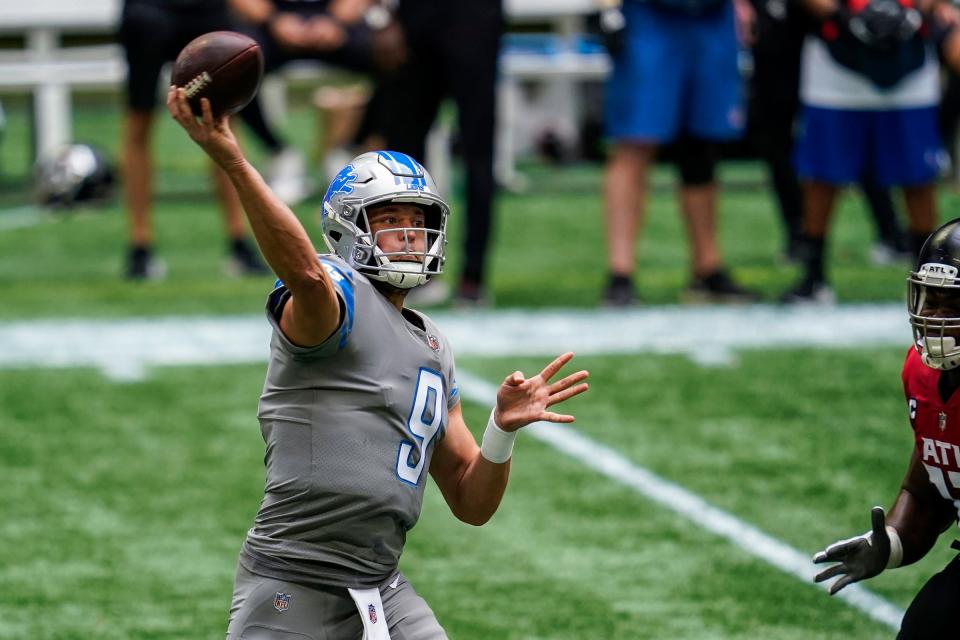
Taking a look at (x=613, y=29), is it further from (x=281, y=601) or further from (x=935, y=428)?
(x=281, y=601)

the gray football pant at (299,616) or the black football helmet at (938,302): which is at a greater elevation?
the black football helmet at (938,302)

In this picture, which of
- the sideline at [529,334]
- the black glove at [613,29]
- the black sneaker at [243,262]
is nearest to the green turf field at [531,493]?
the sideline at [529,334]

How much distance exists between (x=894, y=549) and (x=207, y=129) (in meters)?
1.58

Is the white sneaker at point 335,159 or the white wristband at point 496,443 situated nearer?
the white wristband at point 496,443

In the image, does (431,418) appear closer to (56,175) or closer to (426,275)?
(426,275)

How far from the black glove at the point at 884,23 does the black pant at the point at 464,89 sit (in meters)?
1.67

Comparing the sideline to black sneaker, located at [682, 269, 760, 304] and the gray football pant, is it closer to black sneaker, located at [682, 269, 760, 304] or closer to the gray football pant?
black sneaker, located at [682, 269, 760, 304]

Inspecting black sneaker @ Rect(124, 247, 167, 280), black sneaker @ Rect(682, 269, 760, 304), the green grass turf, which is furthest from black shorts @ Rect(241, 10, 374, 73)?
the green grass turf

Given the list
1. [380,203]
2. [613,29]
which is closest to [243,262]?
[613,29]

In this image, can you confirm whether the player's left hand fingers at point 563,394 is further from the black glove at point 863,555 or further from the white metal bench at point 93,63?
the white metal bench at point 93,63

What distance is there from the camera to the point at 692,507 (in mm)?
4770

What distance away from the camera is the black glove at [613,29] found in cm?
727

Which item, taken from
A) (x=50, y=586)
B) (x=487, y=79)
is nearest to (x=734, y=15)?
(x=487, y=79)

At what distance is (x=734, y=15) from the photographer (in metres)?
7.55
